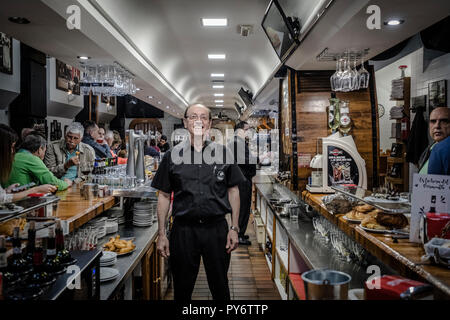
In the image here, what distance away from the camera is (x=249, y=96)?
10.4m

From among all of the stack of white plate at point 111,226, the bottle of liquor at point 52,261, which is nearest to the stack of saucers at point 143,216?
the stack of white plate at point 111,226

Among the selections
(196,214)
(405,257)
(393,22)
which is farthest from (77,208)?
(393,22)

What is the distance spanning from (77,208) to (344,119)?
306 cm

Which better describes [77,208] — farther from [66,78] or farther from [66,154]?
[66,78]

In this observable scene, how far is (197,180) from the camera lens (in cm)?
271

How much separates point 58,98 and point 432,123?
303 inches

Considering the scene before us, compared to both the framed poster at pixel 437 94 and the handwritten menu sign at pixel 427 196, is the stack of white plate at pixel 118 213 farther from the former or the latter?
the framed poster at pixel 437 94

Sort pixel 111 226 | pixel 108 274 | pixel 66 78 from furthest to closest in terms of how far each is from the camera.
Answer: pixel 66 78, pixel 111 226, pixel 108 274

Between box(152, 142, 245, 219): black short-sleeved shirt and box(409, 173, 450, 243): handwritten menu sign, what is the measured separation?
124 centimetres

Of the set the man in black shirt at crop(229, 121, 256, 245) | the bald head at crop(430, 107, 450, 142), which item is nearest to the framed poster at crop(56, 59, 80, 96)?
the man in black shirt at crop(229, 121, 256, 245)

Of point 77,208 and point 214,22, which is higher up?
point 214,22

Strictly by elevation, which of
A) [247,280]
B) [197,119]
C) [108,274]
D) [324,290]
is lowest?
[247,280]

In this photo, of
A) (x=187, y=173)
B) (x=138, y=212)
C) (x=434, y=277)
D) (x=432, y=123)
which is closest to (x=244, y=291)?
(x=138, y=212)

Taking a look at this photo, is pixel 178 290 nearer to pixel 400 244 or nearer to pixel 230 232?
pixel 230 232
